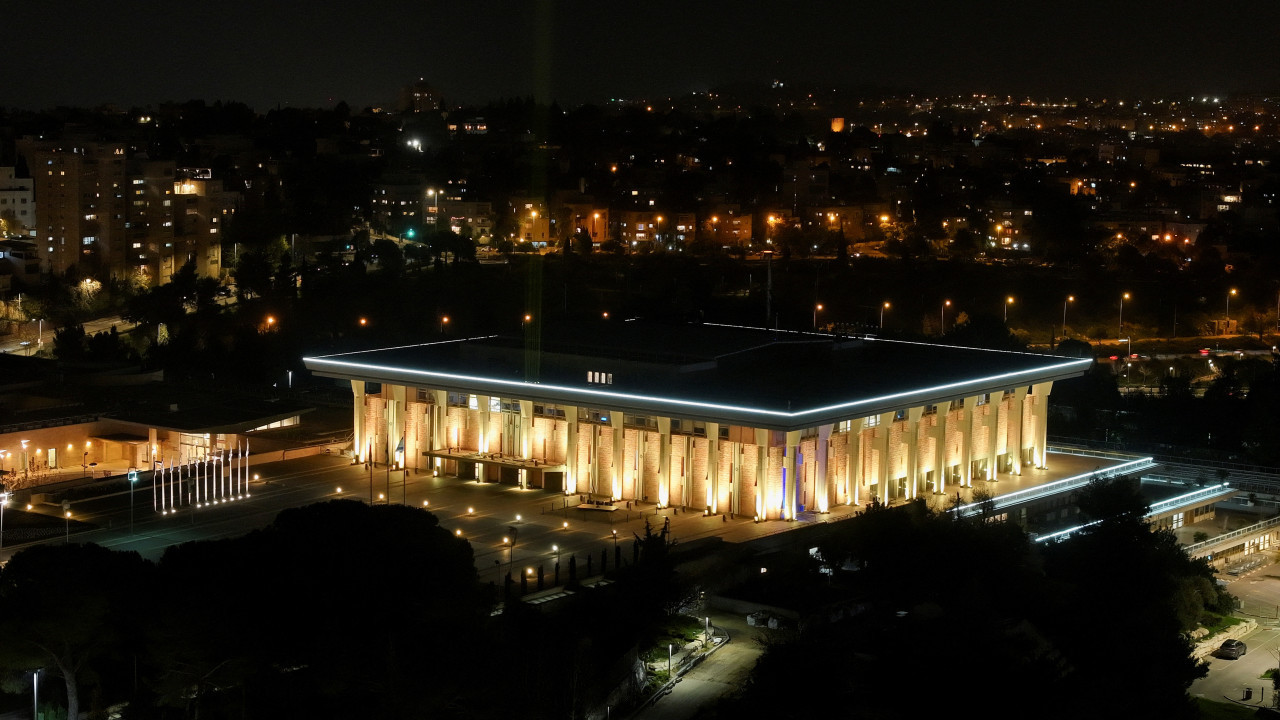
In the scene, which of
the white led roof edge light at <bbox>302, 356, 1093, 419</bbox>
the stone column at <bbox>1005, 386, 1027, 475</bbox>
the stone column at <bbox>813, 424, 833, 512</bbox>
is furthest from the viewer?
the stone column at <bbox>1005, 386, 1027, 475</bbox>

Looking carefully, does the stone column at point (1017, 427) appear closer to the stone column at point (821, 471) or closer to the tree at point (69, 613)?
the stone column at point (821, 471)

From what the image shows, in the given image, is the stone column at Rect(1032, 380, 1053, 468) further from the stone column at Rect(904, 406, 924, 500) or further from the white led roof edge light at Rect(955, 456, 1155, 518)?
the stone column at Rect(904, 406, 924, 500)

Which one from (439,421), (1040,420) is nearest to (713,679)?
(439,421)

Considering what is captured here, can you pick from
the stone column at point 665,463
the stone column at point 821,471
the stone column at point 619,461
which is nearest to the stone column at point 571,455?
the stone column at point 619,461

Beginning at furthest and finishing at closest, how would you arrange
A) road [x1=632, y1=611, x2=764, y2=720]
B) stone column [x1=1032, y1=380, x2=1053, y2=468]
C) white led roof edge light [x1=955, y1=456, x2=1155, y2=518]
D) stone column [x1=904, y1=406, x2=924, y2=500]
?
stone column [x1=1032, y1=380, x2=1053, y2=468] → stone column [x1=904, y1=406, x2=924, y2=500] → white led roof edge light [x1=955, y1=456, x2=1155, y2=518] → road [x1=632, y1=611, x2=764, y2=720]

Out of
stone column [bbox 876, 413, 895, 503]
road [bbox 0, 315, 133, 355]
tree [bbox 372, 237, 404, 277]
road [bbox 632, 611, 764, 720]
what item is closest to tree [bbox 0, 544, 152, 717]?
road [bbox 632, 611, 764, 720]

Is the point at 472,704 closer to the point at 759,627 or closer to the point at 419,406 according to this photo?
the point at 759,627

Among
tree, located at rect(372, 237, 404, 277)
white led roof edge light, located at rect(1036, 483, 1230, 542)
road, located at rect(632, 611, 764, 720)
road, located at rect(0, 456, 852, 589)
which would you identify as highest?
tree, located at rect(372, 237, 404, 277)
